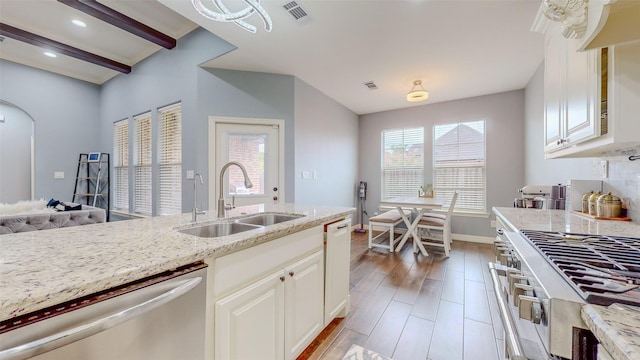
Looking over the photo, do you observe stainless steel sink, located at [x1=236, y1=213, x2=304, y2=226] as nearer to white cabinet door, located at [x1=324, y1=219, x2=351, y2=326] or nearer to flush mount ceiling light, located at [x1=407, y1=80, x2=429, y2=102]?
white cabinet door, located at [x1=324, y1=219, x2=351, y2=326]

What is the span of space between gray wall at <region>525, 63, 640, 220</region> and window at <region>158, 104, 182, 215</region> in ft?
15.0

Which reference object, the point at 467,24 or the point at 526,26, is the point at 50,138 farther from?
the point at 526,26

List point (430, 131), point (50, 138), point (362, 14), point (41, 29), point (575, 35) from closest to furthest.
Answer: point (575, 35) < point (362, 14) < point (41, 29) < point (50, 138) < point (430, 131)

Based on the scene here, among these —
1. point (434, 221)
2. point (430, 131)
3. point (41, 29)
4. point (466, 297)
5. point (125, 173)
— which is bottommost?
point (466, 297)

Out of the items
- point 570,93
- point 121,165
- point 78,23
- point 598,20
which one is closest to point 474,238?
point 570,93

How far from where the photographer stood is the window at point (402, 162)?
493cm

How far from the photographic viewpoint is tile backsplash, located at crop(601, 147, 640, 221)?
1396mm

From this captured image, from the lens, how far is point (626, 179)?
4.88ft

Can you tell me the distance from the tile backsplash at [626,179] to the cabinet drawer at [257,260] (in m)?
1.96

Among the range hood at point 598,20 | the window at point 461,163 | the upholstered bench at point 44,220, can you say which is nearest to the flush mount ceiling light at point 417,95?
the window at point 461,163

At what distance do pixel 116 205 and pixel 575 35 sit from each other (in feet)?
Answer: 21.2

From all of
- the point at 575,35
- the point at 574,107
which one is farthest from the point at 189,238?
the point at 574,107

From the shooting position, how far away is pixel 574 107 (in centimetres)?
141

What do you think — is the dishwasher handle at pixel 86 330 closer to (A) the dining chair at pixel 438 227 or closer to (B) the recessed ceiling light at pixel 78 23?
(A) the dining chair at pixel 438 227
